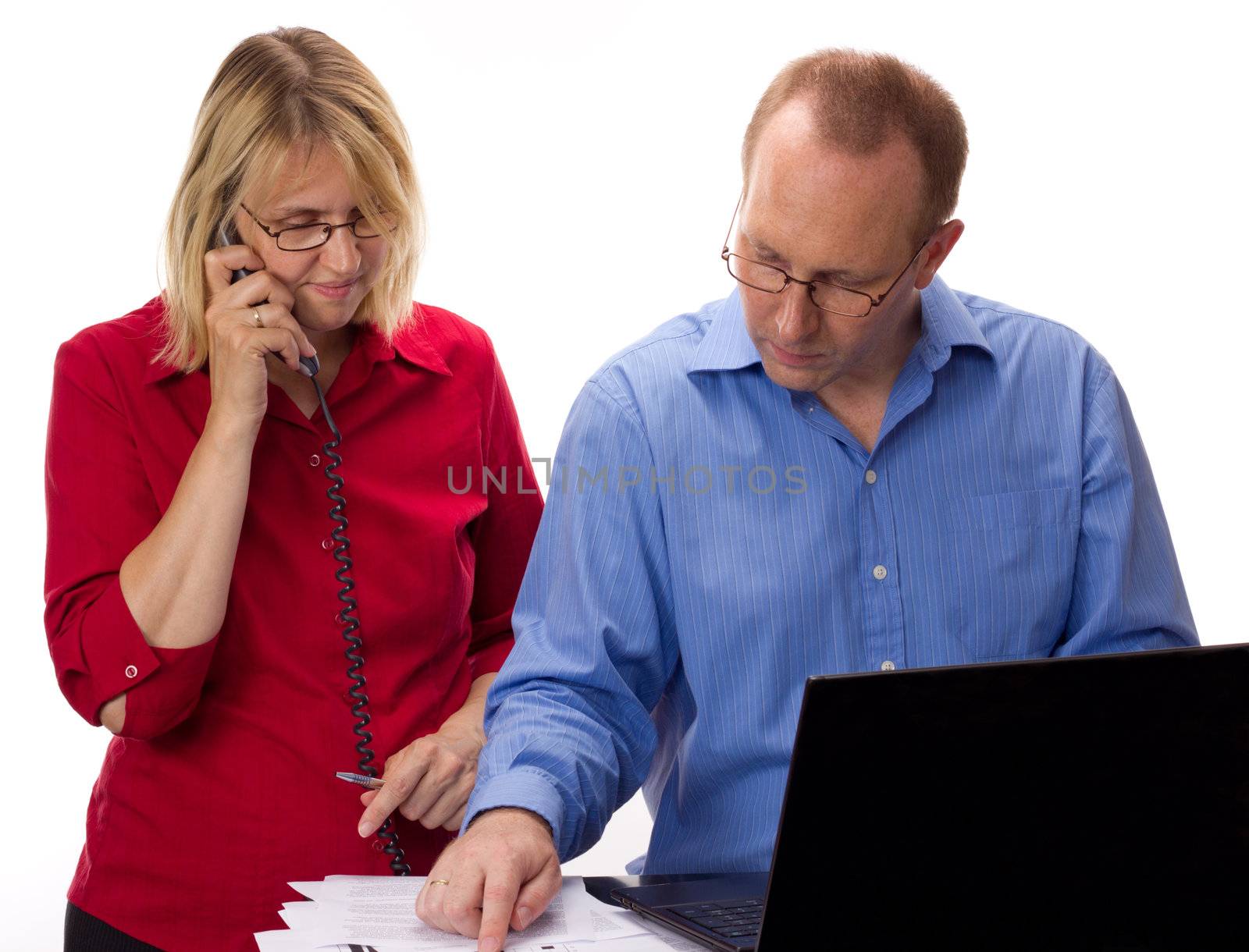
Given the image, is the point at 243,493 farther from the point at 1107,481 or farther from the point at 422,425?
the point at 1107,481

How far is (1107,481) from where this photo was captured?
187cm

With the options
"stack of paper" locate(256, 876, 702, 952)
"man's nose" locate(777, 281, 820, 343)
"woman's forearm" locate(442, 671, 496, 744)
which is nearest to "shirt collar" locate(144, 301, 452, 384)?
"woman's forearm" locate(442, 671, 496, 744)

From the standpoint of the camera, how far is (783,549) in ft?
5.87

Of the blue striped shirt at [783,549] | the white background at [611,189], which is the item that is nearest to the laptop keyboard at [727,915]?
the blue striped shirt at [783,549]

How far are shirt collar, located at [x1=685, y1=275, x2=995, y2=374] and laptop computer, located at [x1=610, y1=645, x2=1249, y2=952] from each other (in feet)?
2.78

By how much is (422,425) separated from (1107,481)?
1.00 m

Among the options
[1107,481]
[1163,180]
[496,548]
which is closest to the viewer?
[1107,481]

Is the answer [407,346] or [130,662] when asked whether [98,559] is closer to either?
[130,662]

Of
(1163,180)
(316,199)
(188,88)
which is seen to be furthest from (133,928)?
(1163,180)

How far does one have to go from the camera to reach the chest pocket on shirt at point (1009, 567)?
1825 millimetres

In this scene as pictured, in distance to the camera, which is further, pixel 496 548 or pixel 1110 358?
pixel 1110 358

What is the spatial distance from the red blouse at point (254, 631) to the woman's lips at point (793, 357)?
1.72 ft

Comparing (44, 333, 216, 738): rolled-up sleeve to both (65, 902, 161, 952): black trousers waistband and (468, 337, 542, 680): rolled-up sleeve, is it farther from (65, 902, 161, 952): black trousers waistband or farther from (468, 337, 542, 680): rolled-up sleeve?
(468, 337, 542, 680): rolled-up sleeve

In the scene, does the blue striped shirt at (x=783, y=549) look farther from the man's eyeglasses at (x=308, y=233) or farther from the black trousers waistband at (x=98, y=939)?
the black trousers waistband at (x=98, y=939)
